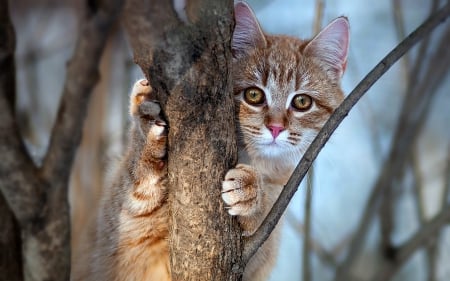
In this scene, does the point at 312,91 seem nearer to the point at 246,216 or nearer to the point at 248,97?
the point at 248,97

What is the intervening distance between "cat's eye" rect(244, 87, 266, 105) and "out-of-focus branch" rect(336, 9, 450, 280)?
95 cm

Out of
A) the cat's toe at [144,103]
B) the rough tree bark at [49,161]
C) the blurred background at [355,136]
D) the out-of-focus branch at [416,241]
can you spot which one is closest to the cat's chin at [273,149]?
the cat's toe at [144,103]

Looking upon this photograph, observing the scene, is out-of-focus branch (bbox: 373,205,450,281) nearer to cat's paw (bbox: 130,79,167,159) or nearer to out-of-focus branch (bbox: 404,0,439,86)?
out-of-focus branch (bbox: 404,0,439,86)

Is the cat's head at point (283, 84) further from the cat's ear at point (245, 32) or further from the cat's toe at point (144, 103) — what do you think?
the cat's toe at point (144, 103)

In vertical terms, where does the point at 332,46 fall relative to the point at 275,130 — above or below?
above

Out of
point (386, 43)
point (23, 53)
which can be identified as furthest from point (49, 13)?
point (386, 43)

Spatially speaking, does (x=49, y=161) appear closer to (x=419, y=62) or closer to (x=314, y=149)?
(x=314, y=149)

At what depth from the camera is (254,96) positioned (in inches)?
52.7

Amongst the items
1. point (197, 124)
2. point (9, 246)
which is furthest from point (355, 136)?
point (9, 246)

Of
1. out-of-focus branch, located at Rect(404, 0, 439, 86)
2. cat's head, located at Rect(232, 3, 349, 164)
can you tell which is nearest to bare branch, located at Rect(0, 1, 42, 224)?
cat's head, located at Rect(232, 3, 349, 164)

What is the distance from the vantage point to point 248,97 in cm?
133

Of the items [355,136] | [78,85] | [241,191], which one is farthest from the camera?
[355,136]

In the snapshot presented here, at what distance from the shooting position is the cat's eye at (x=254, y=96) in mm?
1324

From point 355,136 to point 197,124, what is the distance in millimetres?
2005
